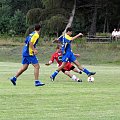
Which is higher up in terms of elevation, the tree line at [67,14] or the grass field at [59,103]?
the tree line at [67,14]

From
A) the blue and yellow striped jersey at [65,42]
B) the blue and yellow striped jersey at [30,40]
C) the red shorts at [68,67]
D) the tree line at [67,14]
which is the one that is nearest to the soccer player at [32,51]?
the blue and yellow striped jersey at [30,40]

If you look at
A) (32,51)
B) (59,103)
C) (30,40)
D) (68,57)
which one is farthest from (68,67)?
(59,103)

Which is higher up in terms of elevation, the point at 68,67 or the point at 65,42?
the point at 65,42

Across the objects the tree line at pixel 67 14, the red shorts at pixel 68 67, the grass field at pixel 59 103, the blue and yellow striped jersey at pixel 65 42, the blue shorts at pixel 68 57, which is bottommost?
the grass field at pixel 59 103

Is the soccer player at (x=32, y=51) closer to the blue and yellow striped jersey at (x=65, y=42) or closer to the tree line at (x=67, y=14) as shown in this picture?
the blue and yellow striped jersey at (x=65, y=42)

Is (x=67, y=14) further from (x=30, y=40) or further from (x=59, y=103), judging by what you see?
(x=59, y=103)

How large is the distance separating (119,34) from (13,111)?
141ft

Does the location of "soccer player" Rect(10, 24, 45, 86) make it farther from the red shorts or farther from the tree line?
the tree line

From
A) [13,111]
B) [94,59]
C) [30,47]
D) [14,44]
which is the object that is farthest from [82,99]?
[14,44]

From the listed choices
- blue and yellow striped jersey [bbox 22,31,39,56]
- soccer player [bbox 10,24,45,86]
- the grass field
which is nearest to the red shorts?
soccer player [bbox 10,24,45,86]

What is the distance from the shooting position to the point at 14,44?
5122 centimetres

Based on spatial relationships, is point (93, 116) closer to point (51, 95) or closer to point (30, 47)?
point (51, 95)

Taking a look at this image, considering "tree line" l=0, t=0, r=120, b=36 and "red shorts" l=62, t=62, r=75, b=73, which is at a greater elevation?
"tree line" l=0, t=0, r=120, b=36

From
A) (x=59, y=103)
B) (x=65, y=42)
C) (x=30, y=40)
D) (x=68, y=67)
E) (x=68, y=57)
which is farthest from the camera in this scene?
(x=68, y=67)
